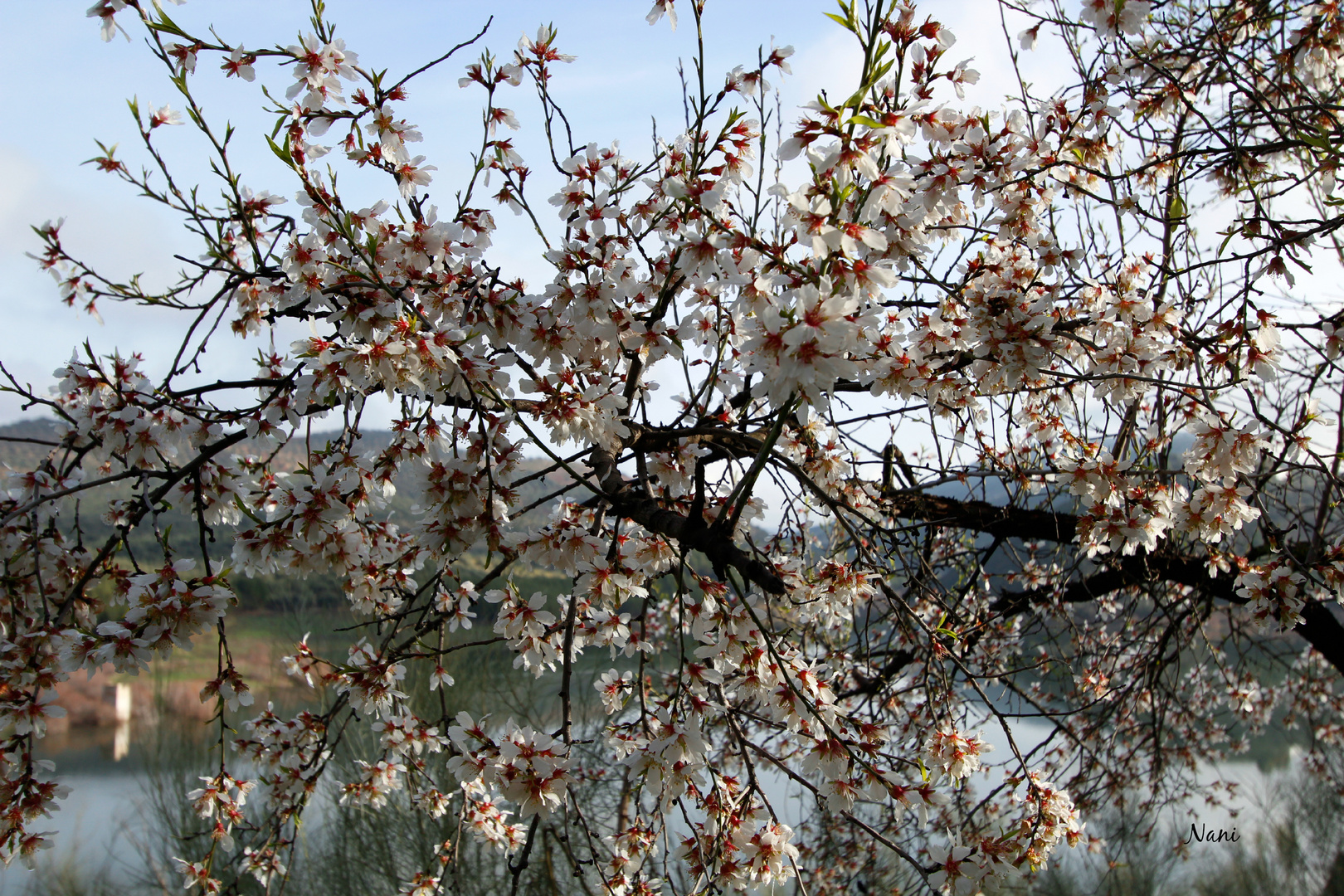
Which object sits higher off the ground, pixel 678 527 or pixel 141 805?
pixel 141 805

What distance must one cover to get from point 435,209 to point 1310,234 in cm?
177

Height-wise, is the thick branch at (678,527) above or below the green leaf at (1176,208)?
below

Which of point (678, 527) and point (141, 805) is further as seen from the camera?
point (141, 805)

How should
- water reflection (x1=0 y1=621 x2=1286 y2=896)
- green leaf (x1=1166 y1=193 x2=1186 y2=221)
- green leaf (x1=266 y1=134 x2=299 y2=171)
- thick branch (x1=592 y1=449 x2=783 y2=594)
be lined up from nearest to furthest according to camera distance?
green leaf (x1=266 y1=134 x2=299 y2=171) → thick branch (x1=592 y1=449 x2=783 y2=594) → green leaf (x1=1166 y1=193 x2=1186 y2=221) → water reflection (x1=0 y1=621 x2=1286 y2=896)

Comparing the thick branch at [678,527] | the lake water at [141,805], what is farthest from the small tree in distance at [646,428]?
the lake water at [141,805]

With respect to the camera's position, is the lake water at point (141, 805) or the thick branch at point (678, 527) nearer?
the thick branch at point (678, 527)

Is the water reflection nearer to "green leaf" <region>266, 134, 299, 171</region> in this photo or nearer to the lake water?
the lake water

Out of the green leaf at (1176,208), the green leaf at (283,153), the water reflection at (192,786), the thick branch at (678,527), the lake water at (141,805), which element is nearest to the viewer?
the green leaf at (283,153)

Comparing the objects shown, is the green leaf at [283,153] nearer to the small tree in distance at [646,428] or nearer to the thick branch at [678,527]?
the small tree in distance at [646,428]

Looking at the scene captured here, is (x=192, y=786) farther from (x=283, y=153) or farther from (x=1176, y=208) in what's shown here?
(x=1176, y=208)

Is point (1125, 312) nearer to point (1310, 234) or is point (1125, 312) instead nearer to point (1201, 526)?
point (1310, 234)

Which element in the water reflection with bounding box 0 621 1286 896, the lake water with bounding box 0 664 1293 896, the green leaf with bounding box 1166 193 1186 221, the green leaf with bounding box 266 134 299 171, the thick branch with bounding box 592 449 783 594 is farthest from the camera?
the lake water with bounding box 0 664 1293 896

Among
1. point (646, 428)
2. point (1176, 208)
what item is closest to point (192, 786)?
point (646, 428)

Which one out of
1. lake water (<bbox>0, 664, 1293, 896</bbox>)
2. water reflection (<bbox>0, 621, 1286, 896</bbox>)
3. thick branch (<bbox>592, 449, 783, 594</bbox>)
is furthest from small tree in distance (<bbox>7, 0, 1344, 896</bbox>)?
lake water (<bbox>0, 664, 1293, 896</bbox>)
